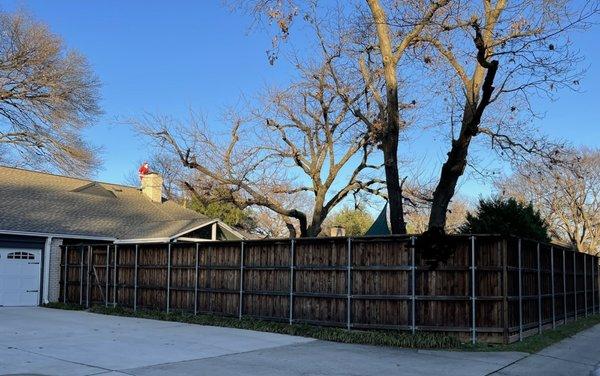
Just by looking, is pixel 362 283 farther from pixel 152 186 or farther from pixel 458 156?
pixel 152 186

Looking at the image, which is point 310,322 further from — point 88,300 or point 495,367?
point 88,300

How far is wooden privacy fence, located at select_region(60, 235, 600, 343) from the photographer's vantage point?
515 inches

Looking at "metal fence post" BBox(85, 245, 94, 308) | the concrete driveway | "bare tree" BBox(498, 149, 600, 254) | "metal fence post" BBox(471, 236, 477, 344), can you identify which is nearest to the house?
"metal fence post" BBox(85, 245, 94, 308)

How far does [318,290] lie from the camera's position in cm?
1496

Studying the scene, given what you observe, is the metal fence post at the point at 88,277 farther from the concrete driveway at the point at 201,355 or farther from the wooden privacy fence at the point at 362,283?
the concrete driveway at the point at 201,355

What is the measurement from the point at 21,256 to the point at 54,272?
1355 millimetres

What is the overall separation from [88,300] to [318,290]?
405 inches

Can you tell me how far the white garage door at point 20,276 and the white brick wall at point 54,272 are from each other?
441 millimetres

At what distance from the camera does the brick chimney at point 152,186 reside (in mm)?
34213

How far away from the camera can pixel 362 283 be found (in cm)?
1423

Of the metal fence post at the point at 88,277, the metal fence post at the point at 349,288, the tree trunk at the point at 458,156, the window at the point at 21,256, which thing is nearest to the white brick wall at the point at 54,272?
the window at the point at 21,256

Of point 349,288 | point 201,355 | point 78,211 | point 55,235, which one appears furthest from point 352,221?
point 201,355

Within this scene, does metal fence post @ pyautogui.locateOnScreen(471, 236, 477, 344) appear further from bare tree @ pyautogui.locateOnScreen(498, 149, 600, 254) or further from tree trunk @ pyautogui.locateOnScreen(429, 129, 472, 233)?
bare tree @ pyautogui.locateOnScreen(498, 149, 600, 254)

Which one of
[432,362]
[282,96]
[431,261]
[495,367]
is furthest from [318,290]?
[282,96]
